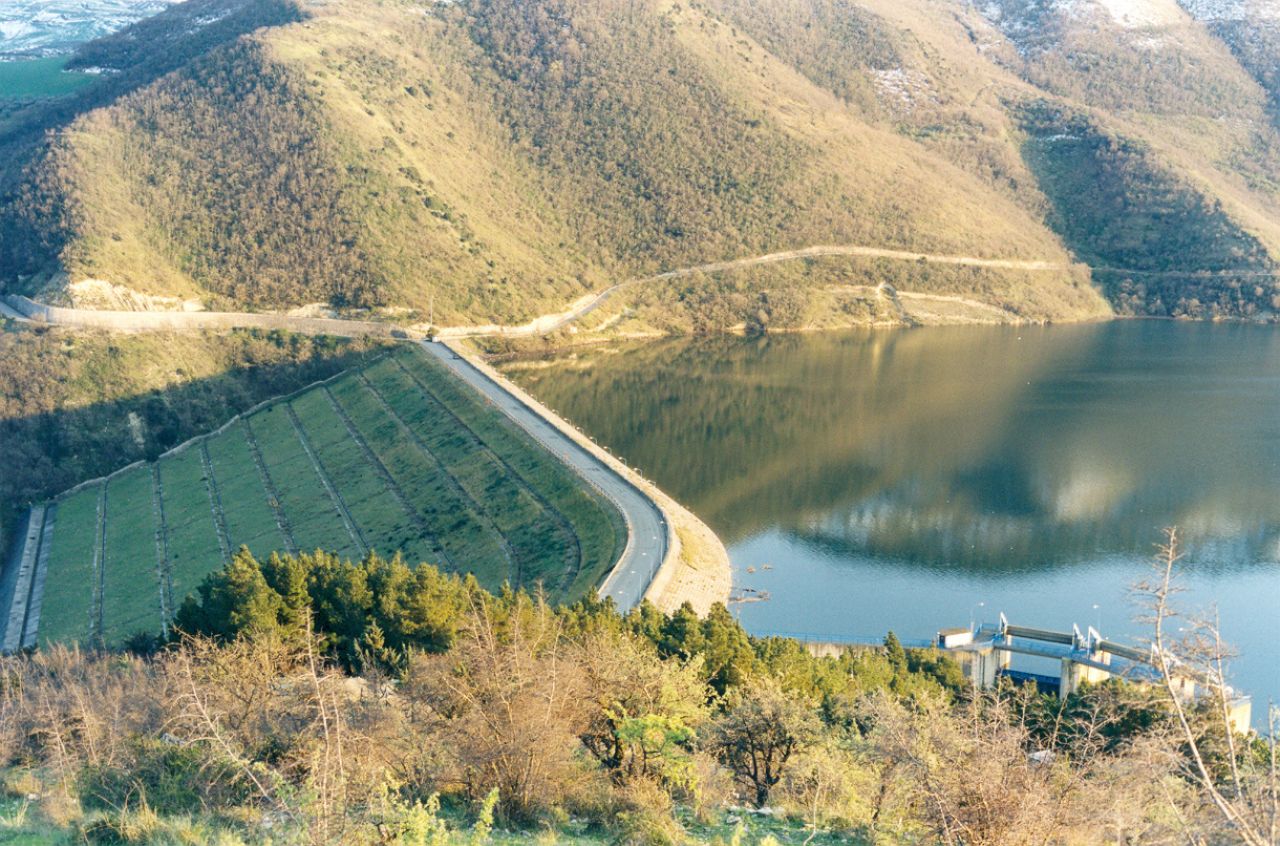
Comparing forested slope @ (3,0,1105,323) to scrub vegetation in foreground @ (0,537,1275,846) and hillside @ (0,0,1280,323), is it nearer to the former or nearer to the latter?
hillside @ (0,0,1280,323)

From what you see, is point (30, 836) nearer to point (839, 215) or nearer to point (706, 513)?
point (706, 513)

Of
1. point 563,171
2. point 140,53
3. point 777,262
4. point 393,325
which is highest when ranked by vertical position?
point 140,53

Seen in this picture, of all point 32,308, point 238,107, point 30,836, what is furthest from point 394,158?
point 30,836


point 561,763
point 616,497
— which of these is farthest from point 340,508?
point 561,763

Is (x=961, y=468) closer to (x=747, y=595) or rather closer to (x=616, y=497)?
(x=747, y=595)

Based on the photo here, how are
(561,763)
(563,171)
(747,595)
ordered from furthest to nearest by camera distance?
1. (563,171)
2. (747,595)
3. (561,763)

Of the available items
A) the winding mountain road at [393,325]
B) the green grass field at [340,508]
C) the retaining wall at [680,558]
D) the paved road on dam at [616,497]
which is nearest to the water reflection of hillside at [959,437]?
the retaining wall at [680,558]

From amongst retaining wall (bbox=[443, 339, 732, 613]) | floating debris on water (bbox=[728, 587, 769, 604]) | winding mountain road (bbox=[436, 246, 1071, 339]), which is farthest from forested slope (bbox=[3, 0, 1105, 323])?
floating debris on water (bbox=[728, 587, 769, 604])
